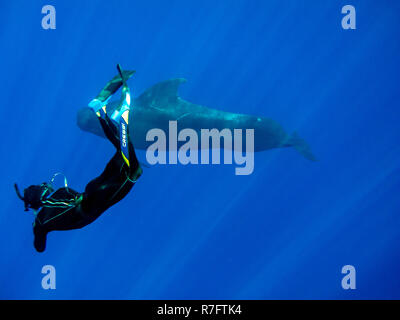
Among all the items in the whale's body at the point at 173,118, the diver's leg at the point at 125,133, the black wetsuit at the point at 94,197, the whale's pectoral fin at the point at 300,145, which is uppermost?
the whale's body at the point at 173,118

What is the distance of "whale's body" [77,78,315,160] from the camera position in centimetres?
997

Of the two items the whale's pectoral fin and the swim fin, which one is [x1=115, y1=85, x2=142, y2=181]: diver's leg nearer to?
the swim fin

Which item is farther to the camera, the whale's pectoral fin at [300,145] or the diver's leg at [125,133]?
the whale's pectoral fin at [300,145]

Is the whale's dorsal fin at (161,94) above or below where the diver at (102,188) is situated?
above

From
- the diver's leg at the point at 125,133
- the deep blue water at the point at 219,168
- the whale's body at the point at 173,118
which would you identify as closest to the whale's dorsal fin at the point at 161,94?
the whale's body at the point at 173,118

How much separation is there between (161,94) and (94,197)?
6011 millimetres

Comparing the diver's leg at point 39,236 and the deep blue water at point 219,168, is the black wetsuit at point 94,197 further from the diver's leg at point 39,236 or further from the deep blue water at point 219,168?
the deep blue water at point 219,168

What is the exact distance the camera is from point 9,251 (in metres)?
15.2

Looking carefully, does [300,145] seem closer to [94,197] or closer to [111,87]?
[111,87]

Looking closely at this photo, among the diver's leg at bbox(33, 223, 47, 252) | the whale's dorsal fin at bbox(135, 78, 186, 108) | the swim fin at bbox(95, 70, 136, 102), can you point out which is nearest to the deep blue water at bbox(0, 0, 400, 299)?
the whale's dorsal fin at bbox(135, 78, 186, 108)

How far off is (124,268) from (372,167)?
37.0ft

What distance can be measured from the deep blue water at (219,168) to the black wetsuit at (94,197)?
9889 millimetres

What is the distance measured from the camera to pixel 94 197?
4.31m

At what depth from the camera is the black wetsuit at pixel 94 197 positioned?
411 centimetres
